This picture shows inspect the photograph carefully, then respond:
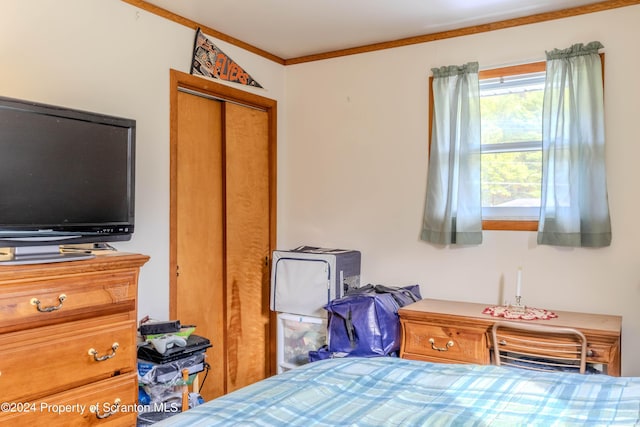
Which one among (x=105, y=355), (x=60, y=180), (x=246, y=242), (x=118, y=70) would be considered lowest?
(x=105, y=355)

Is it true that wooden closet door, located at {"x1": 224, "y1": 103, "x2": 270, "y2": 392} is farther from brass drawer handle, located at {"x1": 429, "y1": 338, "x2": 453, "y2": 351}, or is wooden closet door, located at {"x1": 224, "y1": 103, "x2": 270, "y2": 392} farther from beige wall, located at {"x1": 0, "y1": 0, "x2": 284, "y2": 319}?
brass drawer handle, located at {"x1": 429, "y1": 338, "x2": 453, "y2": 351}

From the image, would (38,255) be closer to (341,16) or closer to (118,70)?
(118,70)

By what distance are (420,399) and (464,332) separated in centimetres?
139

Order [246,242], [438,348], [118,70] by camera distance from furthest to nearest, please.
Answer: [246,242] → [438,348] → [118,70]

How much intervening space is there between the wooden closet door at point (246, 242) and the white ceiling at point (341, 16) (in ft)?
1.82

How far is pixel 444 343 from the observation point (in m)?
2.84

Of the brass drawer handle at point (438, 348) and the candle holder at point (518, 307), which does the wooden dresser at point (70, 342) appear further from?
the candle holder at point (518, 307)

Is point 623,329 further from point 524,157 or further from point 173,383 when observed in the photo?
point 173,383

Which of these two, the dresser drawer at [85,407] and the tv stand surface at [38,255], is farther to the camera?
the tv stand surface at [38,255]

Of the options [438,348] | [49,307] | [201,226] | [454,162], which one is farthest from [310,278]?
[49,307]

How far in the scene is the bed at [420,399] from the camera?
1.31 metres

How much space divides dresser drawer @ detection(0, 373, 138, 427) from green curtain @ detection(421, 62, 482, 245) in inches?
76.9

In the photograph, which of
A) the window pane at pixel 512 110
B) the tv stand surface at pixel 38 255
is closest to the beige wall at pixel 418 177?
the window pane at pixel 512 110

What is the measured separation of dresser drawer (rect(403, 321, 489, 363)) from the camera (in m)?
2.73
